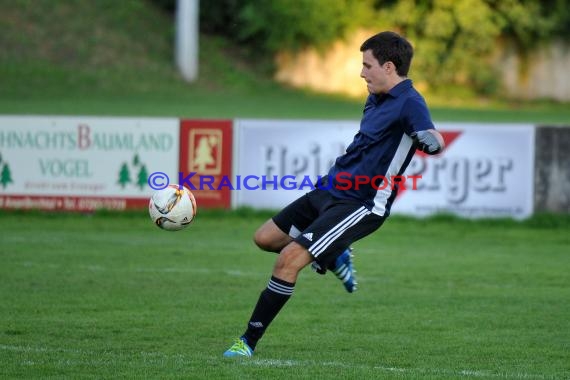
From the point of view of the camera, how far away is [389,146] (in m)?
7.51

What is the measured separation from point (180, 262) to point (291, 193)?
4718mm

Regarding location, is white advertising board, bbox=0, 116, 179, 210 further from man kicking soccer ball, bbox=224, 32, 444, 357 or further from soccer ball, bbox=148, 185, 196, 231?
man kicking soccer ball, bbox=224, 32, 444, 357

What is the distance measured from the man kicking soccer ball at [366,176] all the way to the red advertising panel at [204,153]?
9828 mm

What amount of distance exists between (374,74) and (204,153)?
33.1 feet

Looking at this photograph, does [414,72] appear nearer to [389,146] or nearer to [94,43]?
[94,43]

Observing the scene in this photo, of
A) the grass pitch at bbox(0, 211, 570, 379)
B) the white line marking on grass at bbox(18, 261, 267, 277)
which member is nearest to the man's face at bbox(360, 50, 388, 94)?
the grass pitch at bbox(0, 211, 570, 379)

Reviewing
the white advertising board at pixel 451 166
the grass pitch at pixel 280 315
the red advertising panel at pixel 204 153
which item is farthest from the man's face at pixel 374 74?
the red advertising panel at pixel 204 153

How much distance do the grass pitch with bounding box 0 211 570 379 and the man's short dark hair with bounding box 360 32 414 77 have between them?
6.63ft

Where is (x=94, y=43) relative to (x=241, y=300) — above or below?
above

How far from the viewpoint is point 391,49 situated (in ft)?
24.6

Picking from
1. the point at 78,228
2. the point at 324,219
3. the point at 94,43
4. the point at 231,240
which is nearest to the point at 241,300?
the point at 324,219

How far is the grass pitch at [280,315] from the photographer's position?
725 centimetres

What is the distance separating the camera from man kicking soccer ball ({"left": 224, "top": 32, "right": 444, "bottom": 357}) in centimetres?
739

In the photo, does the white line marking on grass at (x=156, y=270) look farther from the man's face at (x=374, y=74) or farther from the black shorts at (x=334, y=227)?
the man's face at (x=374, y=74)
